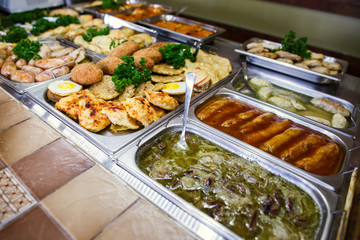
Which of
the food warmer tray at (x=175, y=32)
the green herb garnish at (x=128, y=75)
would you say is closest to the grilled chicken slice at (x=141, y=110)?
the green herb garnish at (x=128, y=75)

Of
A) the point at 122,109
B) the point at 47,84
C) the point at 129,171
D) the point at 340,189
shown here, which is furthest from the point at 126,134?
the point at 340,189

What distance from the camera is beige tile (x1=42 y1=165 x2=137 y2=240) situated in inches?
56.8

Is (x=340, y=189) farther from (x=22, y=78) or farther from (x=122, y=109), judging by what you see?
(x=22, y=78)

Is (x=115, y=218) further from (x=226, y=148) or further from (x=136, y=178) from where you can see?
(x=226, y=148)

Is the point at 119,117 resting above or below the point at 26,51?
below

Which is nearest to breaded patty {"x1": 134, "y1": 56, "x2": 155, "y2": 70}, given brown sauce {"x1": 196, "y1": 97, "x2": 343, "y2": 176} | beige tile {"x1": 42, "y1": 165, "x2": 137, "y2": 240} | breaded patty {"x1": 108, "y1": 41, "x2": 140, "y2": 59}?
breaded patty {"x1": 108, "y1": 41, "x2": 140, "y2": 59}

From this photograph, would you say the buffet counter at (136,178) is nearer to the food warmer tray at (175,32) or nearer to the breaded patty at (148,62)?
the breaded patty at (148,62)

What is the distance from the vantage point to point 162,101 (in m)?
2.35

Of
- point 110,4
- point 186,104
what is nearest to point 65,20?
point 110,4

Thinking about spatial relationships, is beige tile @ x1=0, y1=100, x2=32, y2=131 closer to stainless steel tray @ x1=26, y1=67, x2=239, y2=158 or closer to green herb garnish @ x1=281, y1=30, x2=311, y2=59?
stainless steel tray @ x1=26, y1=67, x2=239, y2=158

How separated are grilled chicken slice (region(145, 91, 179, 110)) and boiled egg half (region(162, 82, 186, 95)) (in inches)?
6.5

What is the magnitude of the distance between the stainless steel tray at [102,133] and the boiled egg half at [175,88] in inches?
6.6

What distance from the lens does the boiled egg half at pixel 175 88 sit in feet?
8.51

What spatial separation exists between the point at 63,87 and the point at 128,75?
729 millimetres
